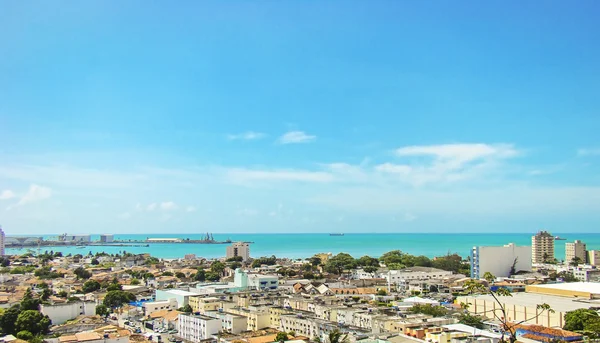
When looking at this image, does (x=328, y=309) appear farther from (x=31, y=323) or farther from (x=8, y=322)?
(x=8, y=322)

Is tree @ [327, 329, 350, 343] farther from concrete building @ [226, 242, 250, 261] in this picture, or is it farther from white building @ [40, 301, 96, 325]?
concrete building @ [226, 242, 250, 261]

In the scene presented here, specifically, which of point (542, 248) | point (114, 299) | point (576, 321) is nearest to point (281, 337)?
point (576, 321)

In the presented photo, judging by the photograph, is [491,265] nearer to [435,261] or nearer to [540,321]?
[435,261]

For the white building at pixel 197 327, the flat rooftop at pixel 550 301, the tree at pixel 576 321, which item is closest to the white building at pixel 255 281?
the white building at pixel 197 327

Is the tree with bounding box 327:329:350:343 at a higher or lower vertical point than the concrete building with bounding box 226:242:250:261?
higher

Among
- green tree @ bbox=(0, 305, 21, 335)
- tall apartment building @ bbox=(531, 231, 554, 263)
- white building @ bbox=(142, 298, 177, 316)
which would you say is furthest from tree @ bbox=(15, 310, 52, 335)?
→ tall apartment building @ bbox=(531, 231, 554, 263)
